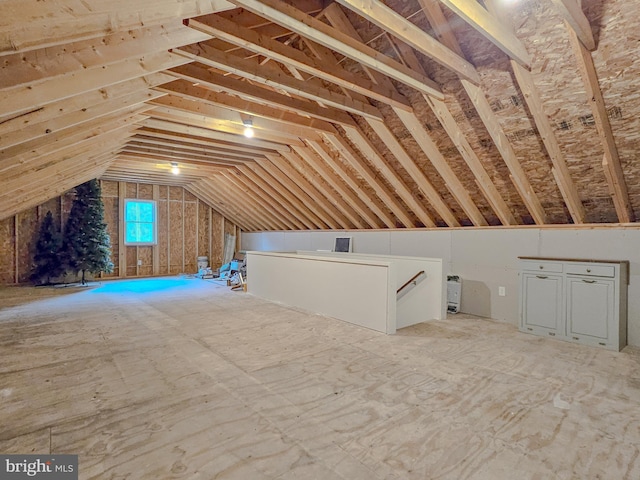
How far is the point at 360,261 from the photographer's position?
4.66 m

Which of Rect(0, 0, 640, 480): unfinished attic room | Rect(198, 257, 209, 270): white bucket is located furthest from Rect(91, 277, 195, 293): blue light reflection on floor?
Rect(198, 257, 209, 270): white bucket

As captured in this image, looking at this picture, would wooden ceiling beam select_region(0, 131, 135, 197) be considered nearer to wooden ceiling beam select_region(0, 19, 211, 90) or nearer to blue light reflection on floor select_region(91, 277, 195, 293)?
wooden ceiling beam select_region(0, 19, 211, 90)

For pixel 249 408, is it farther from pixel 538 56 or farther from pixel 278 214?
pixel 278 214

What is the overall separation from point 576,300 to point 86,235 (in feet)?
34.7

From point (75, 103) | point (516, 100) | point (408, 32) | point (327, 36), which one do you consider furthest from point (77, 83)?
point (516, 100)

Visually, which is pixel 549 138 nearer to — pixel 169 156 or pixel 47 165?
pixel 47 165

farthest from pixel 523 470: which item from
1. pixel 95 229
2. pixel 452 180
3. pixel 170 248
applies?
pixel 170 248

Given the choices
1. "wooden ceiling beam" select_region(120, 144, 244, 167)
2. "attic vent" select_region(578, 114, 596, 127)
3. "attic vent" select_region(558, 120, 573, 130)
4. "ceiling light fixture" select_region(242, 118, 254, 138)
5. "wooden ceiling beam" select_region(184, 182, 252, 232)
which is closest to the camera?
"attic vent" select_region(578, 114, 596, 127)

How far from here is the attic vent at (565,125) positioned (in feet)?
11.3

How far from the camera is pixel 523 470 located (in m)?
1.76

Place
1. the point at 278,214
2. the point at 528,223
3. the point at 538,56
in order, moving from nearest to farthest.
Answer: the point at 538,56 → the point at 528,223 → the point at 278,214

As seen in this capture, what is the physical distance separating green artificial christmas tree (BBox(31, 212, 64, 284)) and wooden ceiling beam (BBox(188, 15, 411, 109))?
8161 millimetres

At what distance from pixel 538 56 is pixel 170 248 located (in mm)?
10863
